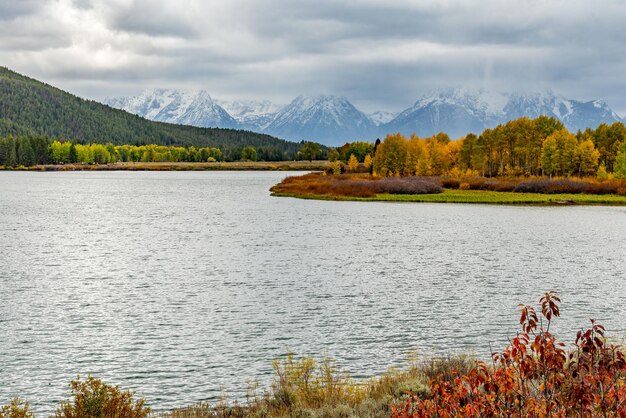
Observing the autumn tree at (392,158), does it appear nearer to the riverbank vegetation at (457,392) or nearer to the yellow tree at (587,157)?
the yellow tree at (587,157)

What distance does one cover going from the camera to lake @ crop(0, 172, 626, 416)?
901 inches

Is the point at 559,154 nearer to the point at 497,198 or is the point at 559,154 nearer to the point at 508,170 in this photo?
the point at 508,170

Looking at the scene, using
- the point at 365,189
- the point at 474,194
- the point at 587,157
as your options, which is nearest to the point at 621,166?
the point at 587,157

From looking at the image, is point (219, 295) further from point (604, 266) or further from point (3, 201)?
point (3, 201)

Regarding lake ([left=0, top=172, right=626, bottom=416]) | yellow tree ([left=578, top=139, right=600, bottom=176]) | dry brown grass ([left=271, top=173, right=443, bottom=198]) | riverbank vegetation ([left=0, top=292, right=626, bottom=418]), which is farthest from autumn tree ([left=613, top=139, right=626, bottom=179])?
riverbank vegetation ([left=0, top=292, right=626, bottom=418])

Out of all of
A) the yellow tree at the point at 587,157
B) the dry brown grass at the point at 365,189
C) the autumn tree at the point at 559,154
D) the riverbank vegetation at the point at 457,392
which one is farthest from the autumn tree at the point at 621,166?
the riverbank vegetation at the point at 457,392

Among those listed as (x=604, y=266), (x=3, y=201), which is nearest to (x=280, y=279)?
(x=604, y=266)

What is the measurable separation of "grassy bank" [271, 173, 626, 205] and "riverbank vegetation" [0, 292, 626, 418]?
97.3 m

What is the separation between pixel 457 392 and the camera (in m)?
10.8

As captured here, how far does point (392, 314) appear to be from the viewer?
30656 millimetres

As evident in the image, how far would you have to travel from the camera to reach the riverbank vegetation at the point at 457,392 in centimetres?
1067

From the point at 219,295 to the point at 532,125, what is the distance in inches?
6147

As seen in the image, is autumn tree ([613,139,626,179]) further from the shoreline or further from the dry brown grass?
the dry brown grass

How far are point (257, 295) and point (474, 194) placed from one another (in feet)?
320
